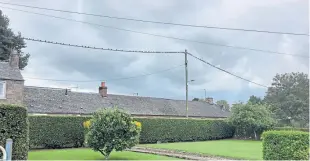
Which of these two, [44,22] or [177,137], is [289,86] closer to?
[177,137]

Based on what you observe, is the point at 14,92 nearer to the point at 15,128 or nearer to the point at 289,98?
the point at 15,128

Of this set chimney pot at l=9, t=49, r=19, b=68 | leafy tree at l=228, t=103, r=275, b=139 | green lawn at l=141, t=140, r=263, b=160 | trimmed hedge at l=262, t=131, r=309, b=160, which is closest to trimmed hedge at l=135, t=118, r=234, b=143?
leafy tree at l=228, t=103, r=275, b=139

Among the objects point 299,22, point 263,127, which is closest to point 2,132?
point 299,22

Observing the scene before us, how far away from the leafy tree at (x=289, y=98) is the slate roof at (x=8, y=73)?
42.0m

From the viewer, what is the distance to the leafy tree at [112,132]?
18.0m

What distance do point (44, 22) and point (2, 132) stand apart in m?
8.94

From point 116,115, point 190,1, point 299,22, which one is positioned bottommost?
point 116,115

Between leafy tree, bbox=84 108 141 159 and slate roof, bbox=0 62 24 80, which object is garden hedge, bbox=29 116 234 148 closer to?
slate roof, bbox=0 62 24 80

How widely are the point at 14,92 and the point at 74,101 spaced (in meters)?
8.55

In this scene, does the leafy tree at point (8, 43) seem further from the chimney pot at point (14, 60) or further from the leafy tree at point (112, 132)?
the leafy tree at point (112, 132)

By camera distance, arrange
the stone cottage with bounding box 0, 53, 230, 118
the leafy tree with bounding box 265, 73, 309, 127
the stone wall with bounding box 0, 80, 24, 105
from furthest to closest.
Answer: the leafy tree with bounding box 265, 73, 309, 127 → the stone cottage with bounding box 0, 53, 230, 118 → the stone wall with bounding box 0, 80, 24, 105

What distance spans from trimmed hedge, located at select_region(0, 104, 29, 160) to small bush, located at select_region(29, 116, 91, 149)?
1127 centimetres

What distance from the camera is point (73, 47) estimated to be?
24016 millimetres

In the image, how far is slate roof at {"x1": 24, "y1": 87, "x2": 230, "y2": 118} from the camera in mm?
33625
